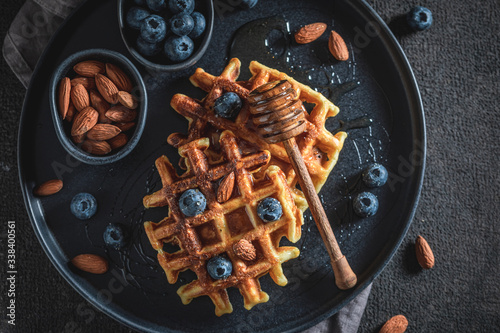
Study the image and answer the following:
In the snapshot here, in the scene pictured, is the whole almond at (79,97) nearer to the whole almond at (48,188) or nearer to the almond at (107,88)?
the almond at (107,88)

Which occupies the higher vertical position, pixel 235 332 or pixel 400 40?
pixel 400 40

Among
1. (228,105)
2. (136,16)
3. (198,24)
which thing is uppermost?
(136,16)

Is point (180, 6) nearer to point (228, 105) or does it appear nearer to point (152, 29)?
point (152, 29)

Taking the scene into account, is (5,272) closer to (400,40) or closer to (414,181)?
A: (414,181)

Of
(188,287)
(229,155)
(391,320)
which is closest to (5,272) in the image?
(188,287)

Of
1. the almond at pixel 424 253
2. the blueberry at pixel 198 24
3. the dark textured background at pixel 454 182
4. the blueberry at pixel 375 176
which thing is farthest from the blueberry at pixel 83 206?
the almond at pixel 424 253

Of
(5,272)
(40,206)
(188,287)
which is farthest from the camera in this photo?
(5,272)

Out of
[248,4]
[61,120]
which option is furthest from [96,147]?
[248,4]

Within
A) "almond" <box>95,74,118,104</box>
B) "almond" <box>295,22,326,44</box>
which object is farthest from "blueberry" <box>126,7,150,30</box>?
"almond" <box>295,22,326,44</box>
